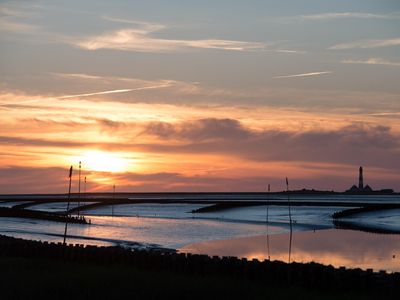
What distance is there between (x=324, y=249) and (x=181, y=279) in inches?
1041

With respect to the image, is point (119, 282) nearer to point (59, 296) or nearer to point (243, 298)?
point (59, 296)

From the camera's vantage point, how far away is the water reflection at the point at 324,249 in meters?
45.6

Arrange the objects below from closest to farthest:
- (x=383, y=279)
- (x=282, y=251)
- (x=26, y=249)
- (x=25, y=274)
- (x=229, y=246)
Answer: (x=383, y=279) < (x=25, y=274) < (x=26, y=249) < (x=282, y=251) < (x=229, y=246)

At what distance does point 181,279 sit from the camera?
3080 cm

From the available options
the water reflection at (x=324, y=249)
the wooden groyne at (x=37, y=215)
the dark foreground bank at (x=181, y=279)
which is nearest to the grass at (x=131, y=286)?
the dark foreground bank at (x=181, y=279)

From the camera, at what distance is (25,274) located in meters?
31.8

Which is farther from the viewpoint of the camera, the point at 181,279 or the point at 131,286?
the point at 181,279

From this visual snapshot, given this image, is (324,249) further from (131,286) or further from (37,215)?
(37,215)

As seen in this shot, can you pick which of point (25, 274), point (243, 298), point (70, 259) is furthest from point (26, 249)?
point (243, 298)

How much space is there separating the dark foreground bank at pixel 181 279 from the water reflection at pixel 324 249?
11707mm

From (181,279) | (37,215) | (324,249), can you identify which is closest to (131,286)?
(181,279)

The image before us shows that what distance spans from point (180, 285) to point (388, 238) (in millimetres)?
43308

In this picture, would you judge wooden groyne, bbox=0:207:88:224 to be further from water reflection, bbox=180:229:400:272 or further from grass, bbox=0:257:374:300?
grass, bbox=0:257:374:300

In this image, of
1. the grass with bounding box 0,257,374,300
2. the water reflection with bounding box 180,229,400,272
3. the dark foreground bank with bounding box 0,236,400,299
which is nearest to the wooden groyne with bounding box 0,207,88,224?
the water reflection with bounding box 180,229,400,272
